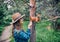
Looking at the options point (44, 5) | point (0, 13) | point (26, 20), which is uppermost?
point (44, 5)

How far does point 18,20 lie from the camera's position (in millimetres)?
3838

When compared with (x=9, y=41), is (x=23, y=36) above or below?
above

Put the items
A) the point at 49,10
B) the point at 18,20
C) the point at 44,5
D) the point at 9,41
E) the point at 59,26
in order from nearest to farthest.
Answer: the point at 18,20, the point at 44,5, the point at 49,10, the point at 9,41, the point at 59,26

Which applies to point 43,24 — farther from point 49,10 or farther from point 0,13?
point 49,10

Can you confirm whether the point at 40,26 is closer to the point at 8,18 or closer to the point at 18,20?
the point at 8,18

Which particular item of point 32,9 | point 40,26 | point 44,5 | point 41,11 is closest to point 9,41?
point 41,11

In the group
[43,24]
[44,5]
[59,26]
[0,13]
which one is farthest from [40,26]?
[44,5]

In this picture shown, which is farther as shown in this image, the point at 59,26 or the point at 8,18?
the point at 8,18

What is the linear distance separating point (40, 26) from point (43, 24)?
234 mm

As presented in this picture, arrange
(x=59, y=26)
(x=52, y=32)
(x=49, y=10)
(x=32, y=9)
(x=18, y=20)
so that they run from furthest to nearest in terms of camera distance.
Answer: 1. (x=59, y=26)
2. (x=52, y=32)
3. (x=49, y=10)
4. (x=32, y=9)
5. (x=18, y=20)

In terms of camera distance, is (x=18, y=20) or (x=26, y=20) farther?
(x=26, y=20)

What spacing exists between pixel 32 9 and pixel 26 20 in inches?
301

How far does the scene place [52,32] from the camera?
28.5ft

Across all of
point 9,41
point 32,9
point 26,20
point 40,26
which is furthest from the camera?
point 26,20
